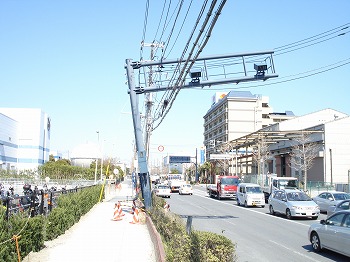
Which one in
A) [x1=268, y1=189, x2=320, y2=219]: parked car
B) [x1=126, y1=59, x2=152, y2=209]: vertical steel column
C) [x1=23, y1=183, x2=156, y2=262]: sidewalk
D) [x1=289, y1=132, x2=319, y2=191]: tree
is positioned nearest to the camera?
[x1=23, y1=183, x2=156, y2=262]: sidewalk

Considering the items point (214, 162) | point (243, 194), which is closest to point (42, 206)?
point (243, 194)

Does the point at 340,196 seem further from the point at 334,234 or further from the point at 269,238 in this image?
the point at 334,234

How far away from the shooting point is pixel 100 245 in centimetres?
1321

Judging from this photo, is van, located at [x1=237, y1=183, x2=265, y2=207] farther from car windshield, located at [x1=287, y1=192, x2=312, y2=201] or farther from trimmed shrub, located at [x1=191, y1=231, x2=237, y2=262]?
trimmed shrub, located at [x1=191, y1=231, x2=237, y2=262]

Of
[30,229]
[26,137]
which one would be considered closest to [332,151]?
[30,229]

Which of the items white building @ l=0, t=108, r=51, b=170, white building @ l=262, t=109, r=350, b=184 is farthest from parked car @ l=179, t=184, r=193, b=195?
white building @ l=0, t=108, r=51, b=170

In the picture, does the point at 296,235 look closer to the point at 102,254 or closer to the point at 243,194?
the point at 102,254

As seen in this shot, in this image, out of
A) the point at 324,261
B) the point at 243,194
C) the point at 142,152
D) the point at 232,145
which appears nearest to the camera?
the point at 324,261

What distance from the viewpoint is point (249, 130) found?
11306 cm

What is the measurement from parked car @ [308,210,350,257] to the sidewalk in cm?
497

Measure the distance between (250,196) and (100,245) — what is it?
67.5ft

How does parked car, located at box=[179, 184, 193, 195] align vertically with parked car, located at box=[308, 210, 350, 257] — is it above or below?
below

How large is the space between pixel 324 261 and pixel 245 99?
10361cm

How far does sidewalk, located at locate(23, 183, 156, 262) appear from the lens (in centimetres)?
1105
